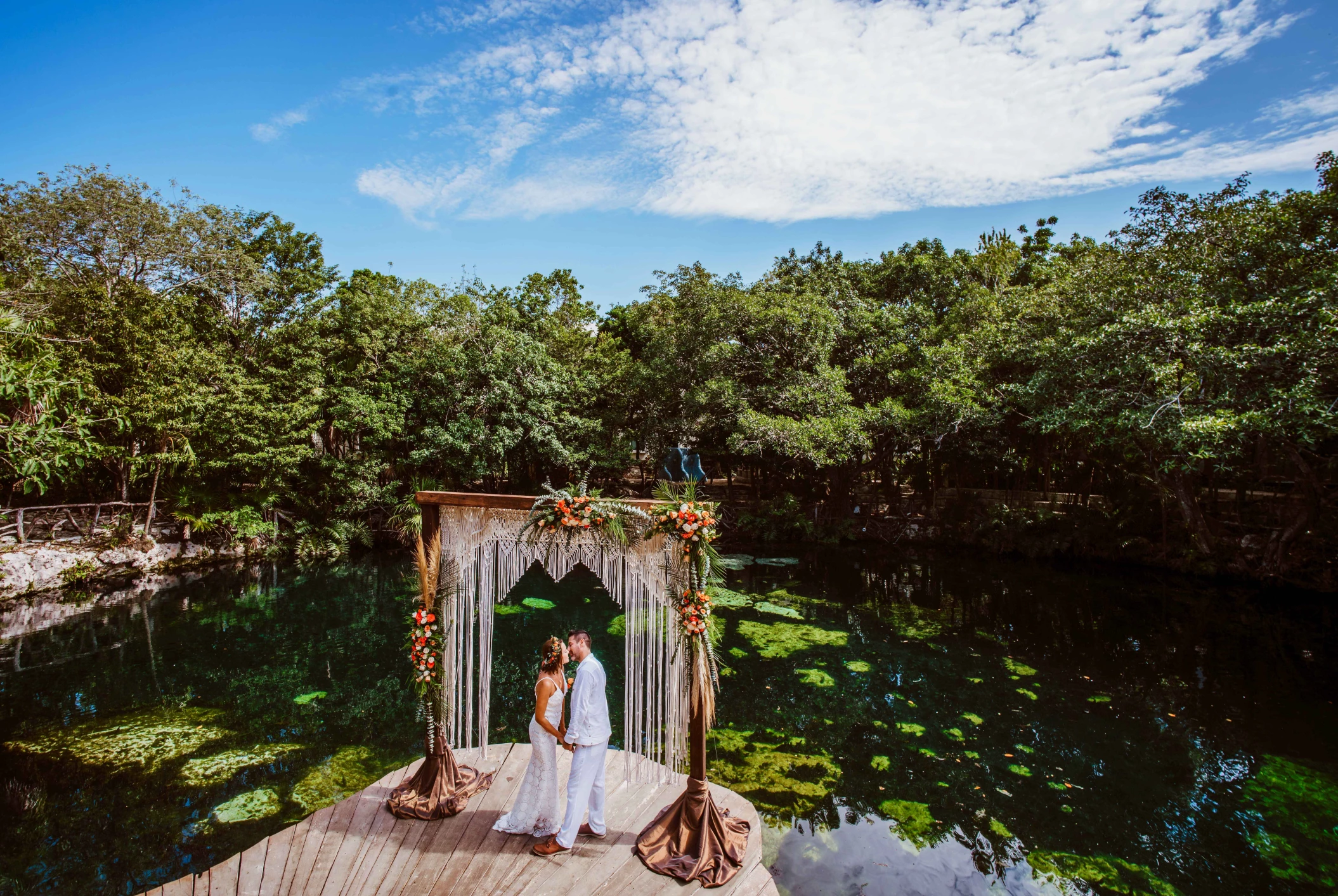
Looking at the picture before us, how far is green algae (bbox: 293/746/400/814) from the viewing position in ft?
22.0

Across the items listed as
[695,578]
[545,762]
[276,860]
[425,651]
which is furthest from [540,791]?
[695,578]

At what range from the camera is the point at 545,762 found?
4.90m

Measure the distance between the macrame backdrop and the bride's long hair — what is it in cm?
53

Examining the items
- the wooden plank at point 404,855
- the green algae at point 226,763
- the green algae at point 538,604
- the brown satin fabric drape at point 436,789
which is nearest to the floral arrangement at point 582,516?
the brown satin fabric drape at point 436,789

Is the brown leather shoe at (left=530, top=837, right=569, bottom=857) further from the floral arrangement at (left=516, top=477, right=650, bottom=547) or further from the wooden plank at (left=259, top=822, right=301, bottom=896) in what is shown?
the floral arrangement at (left=516, top=477, right=650, bottom=547)

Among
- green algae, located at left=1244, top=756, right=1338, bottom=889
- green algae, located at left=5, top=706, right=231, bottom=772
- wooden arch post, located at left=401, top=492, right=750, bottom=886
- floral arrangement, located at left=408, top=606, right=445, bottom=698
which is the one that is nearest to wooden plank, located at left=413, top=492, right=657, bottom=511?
wooden arch post, located at left=401, top=492, right=750, bottom=886

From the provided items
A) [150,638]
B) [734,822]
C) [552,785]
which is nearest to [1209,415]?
[734,822]

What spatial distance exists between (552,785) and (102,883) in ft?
13.2

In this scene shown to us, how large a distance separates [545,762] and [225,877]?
2.25 meters

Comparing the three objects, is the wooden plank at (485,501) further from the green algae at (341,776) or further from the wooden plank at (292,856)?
the green algae at (341,776)

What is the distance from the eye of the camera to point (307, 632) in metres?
12.5

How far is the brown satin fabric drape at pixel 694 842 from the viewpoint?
4555 mm

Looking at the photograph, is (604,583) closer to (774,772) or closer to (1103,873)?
(774,772)

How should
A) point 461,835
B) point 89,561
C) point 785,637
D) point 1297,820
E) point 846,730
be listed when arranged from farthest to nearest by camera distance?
point 89,561
point 785,637
point 846,730
point 1297,820
point 461,835
